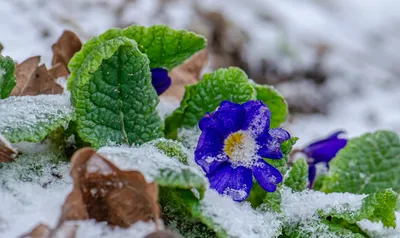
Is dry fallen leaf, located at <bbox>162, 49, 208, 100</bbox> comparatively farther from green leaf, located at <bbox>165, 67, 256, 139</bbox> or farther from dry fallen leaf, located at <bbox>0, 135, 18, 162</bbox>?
dry fallen leaf, located at <bbox>0, 135, 18, 162</bbox>

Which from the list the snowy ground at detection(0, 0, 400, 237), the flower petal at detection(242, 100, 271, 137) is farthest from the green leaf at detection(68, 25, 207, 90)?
the snowy ground at detection(0, 0, 400, 237)

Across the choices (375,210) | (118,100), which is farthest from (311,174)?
(118,100)

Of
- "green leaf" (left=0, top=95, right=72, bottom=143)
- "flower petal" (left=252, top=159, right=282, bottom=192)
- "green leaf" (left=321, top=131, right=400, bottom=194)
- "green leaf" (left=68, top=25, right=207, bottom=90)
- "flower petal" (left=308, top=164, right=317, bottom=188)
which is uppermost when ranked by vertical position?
"green leaf" (left=68, top=25, right=207, bottom=90)

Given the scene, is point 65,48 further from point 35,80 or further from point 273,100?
point 273,100

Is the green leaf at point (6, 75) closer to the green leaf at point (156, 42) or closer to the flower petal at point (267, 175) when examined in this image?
the green leaf at point (156, 42)

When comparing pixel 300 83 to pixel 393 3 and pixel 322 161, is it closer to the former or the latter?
pixel 322 161

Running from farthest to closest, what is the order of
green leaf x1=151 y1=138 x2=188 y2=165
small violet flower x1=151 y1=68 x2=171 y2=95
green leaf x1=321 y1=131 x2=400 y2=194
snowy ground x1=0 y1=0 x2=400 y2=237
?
snowy ground x1=0 y1=0 x2=400 y2=237, green leaf x1=321 y1=131 x2=400 y2=194, small violet flower x1=151 y1=68 x2=171 y2=95, green leaf x1=151 y1=138 x2=188 y2=165

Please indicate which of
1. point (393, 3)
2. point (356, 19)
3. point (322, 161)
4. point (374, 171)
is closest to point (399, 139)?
point (374, 171)
